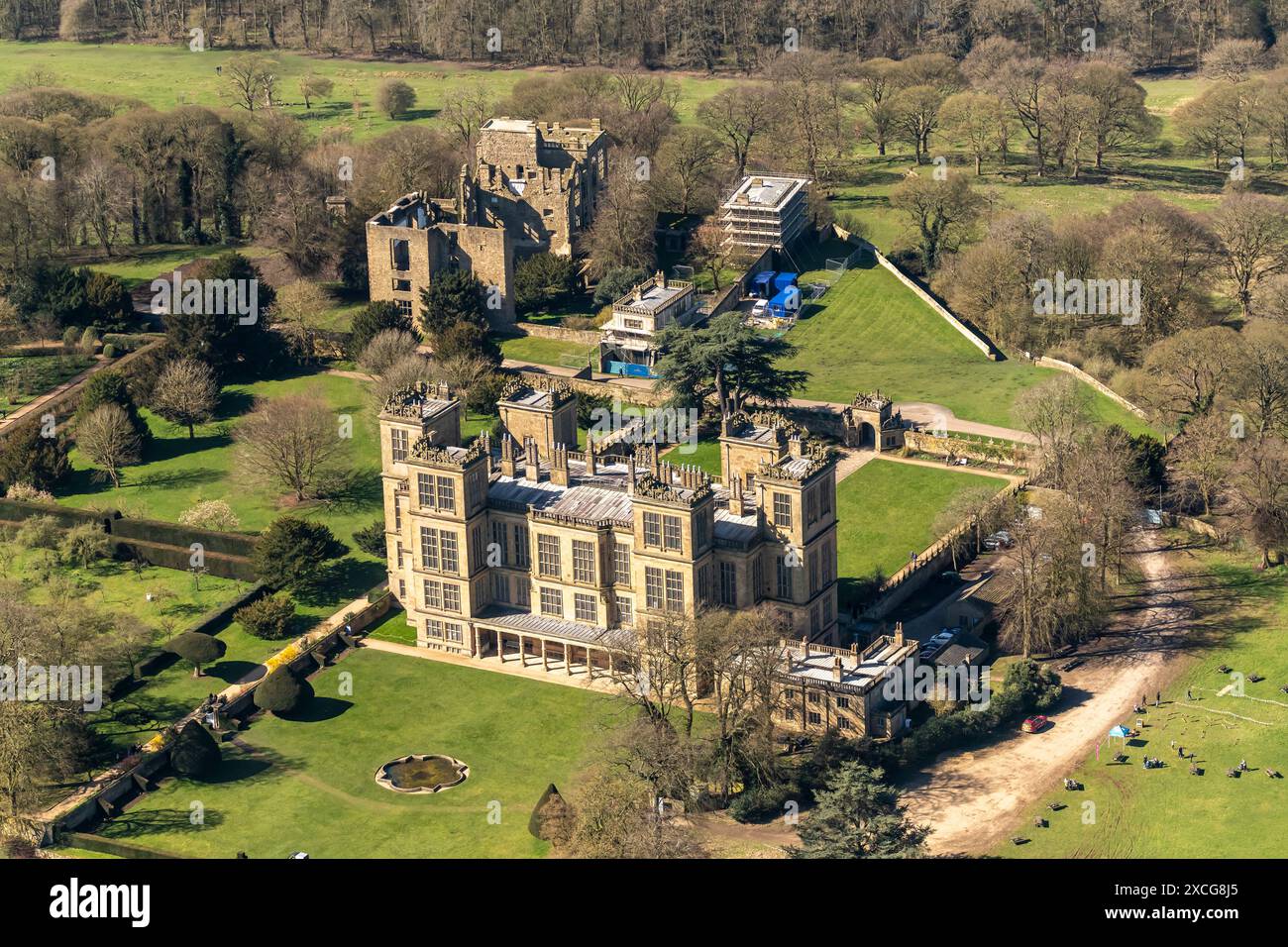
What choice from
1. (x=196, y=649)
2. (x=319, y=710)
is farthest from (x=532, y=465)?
(x=196, y=649)

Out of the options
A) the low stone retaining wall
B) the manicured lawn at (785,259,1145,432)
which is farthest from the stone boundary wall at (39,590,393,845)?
the low stone retaining wall

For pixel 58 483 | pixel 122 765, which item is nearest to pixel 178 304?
pixel 58 483

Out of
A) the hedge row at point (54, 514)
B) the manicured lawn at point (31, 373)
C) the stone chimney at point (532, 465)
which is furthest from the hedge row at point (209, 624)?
the manicured lawn at point (31, 373)

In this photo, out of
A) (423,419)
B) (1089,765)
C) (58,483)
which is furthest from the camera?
(58,483)

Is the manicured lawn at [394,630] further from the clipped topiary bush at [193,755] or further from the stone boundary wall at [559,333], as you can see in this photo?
the stone boundary wall at [559,333]

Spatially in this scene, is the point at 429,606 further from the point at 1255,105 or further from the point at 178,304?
the point at 1255,105
